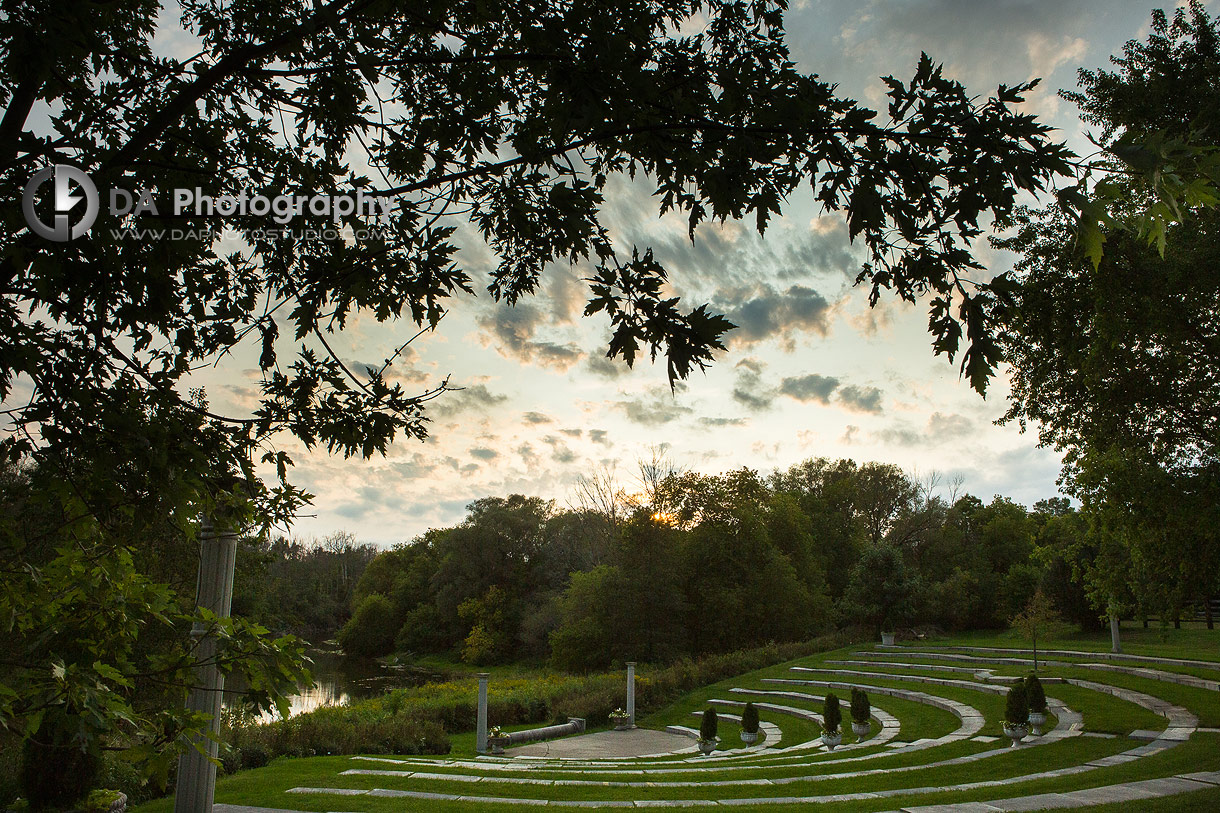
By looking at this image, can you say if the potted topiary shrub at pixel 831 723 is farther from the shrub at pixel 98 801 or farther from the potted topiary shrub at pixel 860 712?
the shrub at pixel 98 801

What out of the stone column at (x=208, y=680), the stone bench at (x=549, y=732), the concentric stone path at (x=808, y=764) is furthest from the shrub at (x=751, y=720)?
the stone column at (x=208, y=680)

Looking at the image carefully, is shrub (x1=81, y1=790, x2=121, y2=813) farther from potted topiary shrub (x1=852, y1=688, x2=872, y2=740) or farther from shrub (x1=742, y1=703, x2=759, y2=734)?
potted topiary shrub (x1=852, y1=688, x2=872, y2=740)

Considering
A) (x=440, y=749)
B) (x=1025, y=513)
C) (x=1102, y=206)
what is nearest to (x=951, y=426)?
(x=440, y=749)

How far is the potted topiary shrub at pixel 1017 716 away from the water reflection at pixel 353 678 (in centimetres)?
2122

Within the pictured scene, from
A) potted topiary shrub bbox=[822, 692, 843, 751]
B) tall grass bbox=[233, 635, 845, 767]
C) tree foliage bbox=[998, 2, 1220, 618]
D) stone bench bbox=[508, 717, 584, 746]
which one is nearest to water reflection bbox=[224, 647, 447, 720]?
tall grass bbox=[233, 635, 845, 767]

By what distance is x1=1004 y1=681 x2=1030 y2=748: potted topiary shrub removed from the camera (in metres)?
10.6

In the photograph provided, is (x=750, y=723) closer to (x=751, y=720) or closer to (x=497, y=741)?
(x=751, y=720)

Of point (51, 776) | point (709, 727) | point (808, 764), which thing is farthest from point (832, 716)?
point (51, 776)

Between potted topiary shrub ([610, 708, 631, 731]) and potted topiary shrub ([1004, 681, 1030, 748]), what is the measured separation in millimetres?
10152

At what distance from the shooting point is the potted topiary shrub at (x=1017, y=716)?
34.9ft

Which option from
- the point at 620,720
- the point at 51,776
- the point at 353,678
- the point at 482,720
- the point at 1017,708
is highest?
the point at 1017,708

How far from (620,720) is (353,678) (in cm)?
2251

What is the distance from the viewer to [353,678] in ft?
118

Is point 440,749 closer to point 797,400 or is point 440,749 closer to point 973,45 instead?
point 797,400
